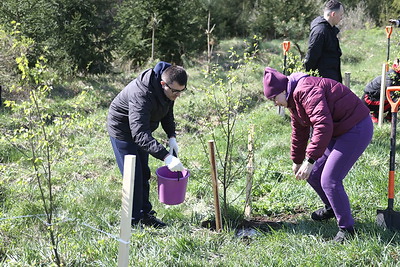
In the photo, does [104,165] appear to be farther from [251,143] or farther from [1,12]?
[1,12]

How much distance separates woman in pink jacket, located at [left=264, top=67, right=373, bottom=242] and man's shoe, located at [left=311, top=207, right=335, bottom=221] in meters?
0.38

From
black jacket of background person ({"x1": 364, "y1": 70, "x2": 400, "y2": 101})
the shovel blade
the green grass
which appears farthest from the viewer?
black jacket of background person ({"x1": 364, "y1": 70, "x2": 400, "y2": 101})

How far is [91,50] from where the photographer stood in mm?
10352

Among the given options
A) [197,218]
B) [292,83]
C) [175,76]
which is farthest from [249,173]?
[175,76]

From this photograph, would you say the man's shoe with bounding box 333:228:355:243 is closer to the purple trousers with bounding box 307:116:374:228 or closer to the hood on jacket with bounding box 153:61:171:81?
the purple trousers with bounding box 307:116:374:228

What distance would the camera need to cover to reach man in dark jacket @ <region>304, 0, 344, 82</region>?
14.6 feet

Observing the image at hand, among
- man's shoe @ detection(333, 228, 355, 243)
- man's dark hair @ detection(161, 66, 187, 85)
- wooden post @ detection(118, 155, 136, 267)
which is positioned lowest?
man's shoe @ detection(333, 228, 355, 243)

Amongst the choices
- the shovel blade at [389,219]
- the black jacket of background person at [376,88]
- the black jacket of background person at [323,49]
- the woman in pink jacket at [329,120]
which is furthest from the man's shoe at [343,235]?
the black jacket of background person at [376,88]

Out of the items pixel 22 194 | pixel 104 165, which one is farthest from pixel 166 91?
pixel 104 165

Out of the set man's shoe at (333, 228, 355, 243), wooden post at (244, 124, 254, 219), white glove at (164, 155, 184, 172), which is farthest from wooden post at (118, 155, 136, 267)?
man's shoe at (333, 228, 355, 243)

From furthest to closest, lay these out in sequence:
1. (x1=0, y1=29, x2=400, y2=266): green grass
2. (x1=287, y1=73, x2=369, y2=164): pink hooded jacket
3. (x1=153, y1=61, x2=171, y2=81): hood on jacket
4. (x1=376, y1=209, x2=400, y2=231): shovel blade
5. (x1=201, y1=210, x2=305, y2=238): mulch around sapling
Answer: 1. (x1=201, y1=210, x2=305, y2=238): mulch around sapling
2. (x1=153, y1=61, x2=171, y2=81): hood on jacket
3. (x1=376, y1=209, x2=400, y2=231): shovel blade
4. (x1=0, y1=29, x2=400, y2=266): green grass
5. (x1=287, y1=73, x2=369, y2=164): pink hooded jacket

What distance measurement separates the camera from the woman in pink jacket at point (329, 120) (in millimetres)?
2832

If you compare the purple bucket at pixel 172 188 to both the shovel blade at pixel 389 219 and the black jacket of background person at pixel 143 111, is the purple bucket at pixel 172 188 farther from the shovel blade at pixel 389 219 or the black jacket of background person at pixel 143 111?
the shovel blade at pixel 389 219

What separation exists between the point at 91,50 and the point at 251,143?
25.6 feet
